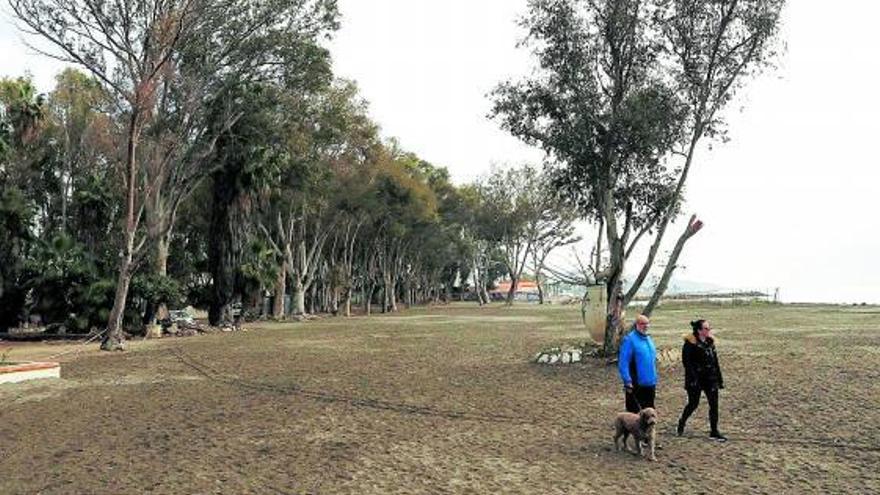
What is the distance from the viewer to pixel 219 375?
19.0m

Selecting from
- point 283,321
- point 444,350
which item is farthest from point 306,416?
point 283,321

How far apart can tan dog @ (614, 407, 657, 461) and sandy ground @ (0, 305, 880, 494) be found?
1.10 feet

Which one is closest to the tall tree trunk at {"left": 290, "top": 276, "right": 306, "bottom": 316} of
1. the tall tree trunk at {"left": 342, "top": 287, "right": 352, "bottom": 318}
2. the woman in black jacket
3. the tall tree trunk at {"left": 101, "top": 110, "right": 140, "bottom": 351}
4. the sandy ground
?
the tall tree trunk at {"left": 342, "top": 287, "right": 352, "bottom": 318}

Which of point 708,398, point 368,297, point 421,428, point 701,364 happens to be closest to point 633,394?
point 701,364

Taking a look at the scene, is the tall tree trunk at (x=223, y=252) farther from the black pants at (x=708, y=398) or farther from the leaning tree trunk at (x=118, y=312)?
the black pants at (x=708, y=398)

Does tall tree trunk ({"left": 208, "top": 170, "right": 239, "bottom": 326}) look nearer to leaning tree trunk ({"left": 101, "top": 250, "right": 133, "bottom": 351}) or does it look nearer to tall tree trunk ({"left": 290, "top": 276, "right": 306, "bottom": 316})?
tall tree trunk ({"left": 290, "top": 276, "right": 306, "bottom": 316})

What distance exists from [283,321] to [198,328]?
11.1m

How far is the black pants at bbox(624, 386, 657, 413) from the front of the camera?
1027cm

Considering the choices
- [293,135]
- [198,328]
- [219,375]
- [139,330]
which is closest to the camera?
[219,375]

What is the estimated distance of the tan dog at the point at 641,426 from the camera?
955 centimetres

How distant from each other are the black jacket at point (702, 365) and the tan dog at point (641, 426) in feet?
3.78

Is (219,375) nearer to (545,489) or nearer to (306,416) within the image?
(306,416)

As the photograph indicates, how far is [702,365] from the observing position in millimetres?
10500

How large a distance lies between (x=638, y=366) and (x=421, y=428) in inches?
152
